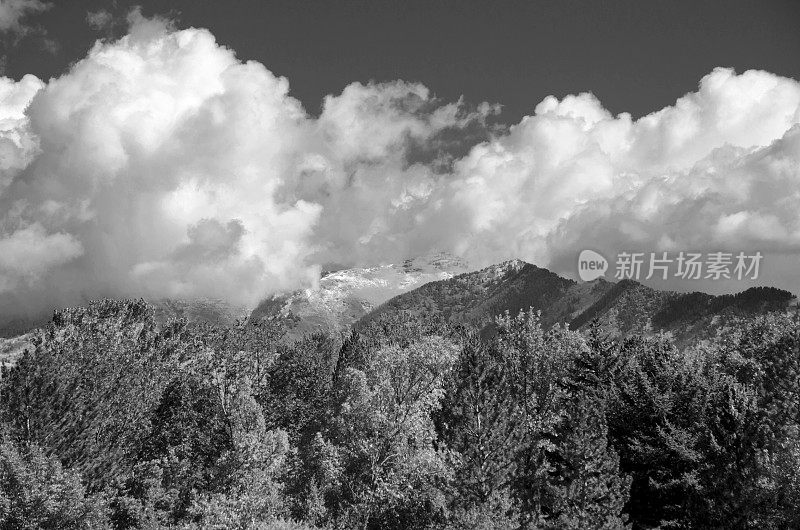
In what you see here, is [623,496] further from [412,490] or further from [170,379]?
[170,379]

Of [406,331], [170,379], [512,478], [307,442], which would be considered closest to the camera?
[512,478]

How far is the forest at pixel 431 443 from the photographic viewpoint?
5319cm

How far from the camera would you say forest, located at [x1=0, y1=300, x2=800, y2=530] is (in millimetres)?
53188

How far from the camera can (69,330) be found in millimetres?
83812

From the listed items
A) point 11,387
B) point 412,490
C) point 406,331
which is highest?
point 406,331

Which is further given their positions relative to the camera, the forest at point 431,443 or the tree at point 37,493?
the forest at point 431,443

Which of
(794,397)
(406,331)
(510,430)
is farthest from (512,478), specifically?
(406,331)

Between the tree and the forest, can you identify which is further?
the forest

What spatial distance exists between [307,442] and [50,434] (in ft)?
116

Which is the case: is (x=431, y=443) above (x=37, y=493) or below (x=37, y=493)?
above

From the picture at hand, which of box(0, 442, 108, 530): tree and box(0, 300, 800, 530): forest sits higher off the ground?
box(0, 300, 800, 530): forest

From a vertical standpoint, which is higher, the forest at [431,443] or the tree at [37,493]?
the forest at [431,443]

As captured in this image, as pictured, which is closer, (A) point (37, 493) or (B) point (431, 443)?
(A) point (37, 493)

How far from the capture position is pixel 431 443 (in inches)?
2628
